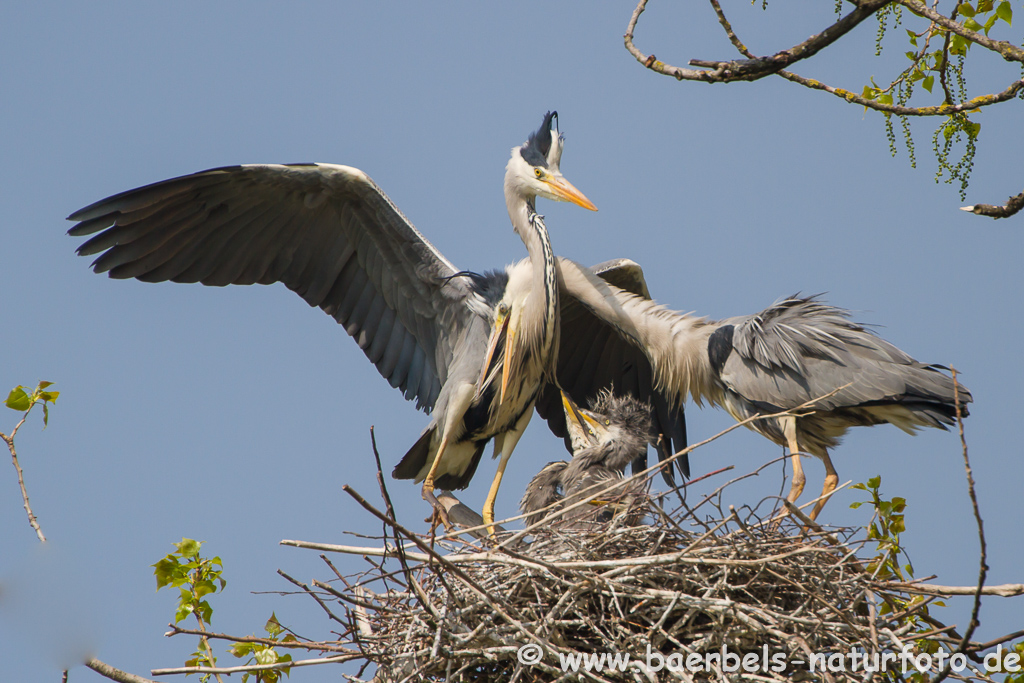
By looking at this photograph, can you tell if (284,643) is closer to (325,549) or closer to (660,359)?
(325,549)

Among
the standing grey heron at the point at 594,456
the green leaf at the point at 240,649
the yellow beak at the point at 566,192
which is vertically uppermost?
the yellow beak at the point at 566,192

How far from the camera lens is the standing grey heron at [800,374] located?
519 cm

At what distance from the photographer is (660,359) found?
6031 millimetres

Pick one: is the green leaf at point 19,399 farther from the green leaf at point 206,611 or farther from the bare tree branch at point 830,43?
the bare tree branch at point 830,43

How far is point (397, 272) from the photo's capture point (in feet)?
21.2

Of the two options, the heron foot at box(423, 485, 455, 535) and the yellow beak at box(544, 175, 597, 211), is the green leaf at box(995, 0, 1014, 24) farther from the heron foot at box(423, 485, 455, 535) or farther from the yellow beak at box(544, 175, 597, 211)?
the heron foot at box(423, 485, 455, 535)

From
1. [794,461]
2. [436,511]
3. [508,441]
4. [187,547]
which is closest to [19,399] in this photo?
[187,547]

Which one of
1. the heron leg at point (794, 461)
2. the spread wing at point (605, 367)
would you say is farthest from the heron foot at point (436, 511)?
the heron leg at point (794, 461)

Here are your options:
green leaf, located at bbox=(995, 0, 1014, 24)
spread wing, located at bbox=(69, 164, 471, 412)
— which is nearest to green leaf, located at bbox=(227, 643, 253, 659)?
spread wing, located at bbox=(69, 164, 471, 412)

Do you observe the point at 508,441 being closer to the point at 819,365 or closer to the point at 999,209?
the point at 819,365

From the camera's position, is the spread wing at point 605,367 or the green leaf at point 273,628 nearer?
the green leaf at point 273,628

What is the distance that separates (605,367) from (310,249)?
2010 mm

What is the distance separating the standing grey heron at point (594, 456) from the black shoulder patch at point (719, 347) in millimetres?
456

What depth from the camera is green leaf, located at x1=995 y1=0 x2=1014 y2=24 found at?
4.05 m
